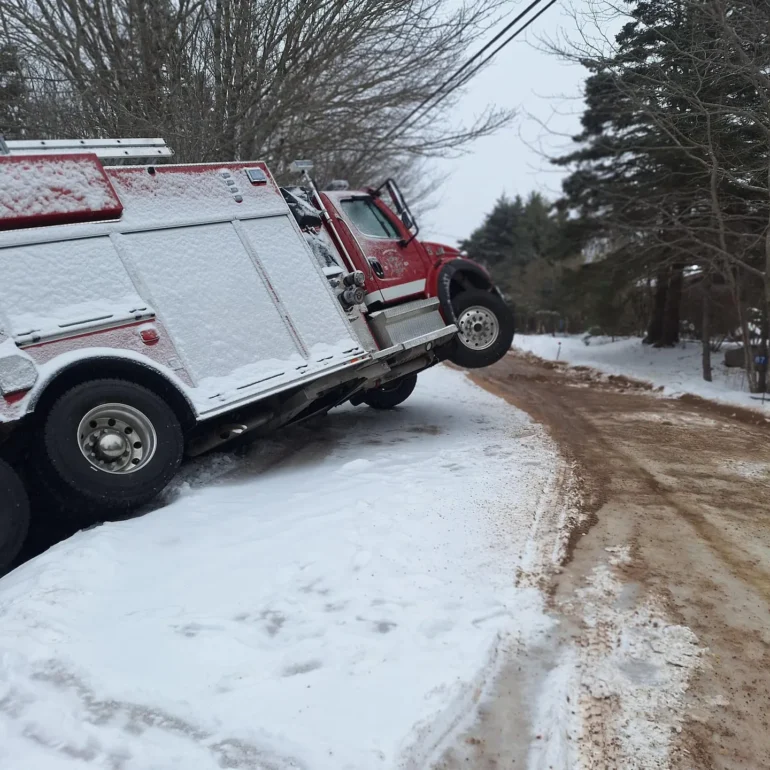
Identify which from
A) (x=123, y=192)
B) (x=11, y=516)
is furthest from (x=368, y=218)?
(x=11, y=516)

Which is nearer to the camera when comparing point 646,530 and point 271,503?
point 646,530

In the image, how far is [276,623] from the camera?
10.9ft

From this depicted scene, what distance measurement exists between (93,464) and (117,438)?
274 mm

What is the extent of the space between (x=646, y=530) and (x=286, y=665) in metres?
2.93

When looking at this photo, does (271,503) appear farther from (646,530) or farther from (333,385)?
(646,530)

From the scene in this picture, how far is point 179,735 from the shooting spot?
8.34ft

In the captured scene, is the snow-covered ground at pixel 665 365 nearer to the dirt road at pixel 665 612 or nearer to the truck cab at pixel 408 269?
the dirt road at pixel 665 612

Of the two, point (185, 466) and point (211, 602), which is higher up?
point (185, 466)

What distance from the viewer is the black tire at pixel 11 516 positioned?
14.2ft

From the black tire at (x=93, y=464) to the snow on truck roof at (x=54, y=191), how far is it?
1.38 meters

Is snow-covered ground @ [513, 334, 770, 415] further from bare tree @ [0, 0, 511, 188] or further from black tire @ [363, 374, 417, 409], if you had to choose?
bare tree @ [0, 0, 511, 188]

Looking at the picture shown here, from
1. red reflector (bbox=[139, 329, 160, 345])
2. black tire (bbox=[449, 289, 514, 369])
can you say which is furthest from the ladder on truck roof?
black tire (bbox=[449, 289, 514, 369])

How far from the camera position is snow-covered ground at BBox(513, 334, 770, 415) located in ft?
37.7

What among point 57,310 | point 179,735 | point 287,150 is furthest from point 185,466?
point 287,150
